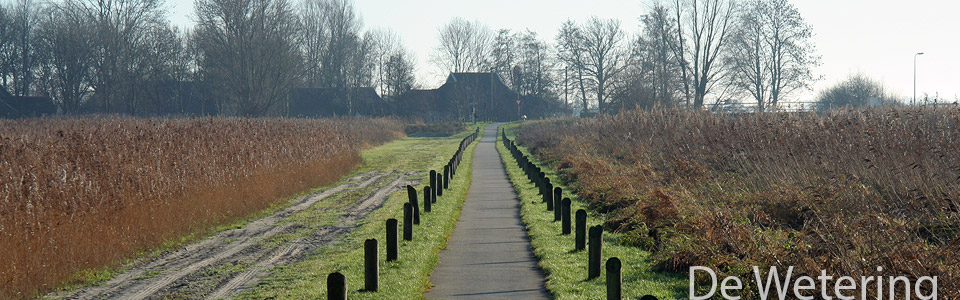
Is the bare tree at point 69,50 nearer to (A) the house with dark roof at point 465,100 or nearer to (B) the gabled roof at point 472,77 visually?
(A) the house with dark roof at point 465,100

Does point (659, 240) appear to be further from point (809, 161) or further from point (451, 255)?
point (809, 161)

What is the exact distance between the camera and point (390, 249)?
34.9 ft

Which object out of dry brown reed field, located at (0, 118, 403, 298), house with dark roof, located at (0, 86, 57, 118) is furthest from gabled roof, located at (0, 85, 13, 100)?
dry brown reed field, located at (0, 118, 403, 298)

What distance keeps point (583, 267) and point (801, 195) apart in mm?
4478

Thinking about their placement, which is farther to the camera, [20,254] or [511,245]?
[511,245]

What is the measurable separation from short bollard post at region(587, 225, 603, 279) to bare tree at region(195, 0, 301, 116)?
45219mm

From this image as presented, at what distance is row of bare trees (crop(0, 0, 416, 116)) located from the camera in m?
51.2

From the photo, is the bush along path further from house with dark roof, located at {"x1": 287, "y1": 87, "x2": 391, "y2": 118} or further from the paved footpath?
house with dark roof, located at {"x1": 287, "y1": 87, "x2": 391, "y2": 118}

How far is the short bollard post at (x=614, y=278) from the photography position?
21.6ft

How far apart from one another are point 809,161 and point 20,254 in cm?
1336

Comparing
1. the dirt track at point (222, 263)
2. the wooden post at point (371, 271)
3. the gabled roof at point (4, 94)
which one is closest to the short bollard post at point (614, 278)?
the wooden post at point (371, 271)

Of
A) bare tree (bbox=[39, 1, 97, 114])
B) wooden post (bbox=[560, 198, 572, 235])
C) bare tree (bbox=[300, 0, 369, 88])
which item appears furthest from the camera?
bare tree (bbox=[300, 0, 369, 88])

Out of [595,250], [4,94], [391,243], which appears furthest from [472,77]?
[595,250]

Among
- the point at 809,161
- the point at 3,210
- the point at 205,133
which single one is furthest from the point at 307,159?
the point at 809,161
